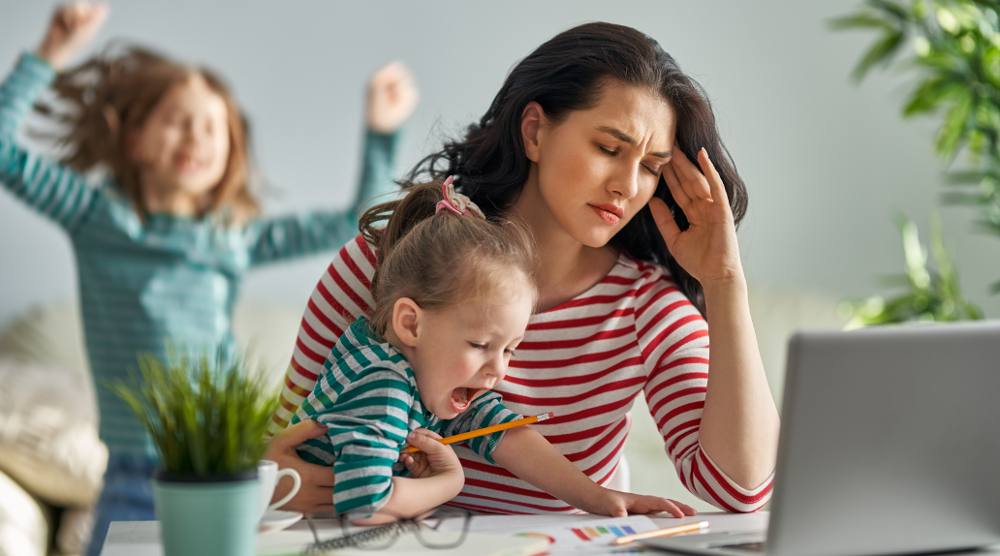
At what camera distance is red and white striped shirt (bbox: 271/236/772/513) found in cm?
127

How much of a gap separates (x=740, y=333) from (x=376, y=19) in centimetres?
209

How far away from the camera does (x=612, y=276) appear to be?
1.38 meters

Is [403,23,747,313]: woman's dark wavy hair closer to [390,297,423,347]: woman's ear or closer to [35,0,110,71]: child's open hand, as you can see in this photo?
[390,297,423,347]: woman's ear

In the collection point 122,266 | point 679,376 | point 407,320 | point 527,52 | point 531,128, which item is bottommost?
point 122,266

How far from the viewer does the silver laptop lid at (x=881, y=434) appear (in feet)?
2.42

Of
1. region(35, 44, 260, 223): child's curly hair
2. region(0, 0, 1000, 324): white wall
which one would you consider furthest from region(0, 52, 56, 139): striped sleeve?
region(0, 0, 1000, 324): white wall

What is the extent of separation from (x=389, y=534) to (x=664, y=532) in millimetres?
298

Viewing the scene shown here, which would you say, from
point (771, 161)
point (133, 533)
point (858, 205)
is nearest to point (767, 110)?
point (771, 161)

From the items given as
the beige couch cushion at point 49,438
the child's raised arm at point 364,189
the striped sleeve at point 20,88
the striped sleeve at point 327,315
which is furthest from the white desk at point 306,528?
the striped sleeve at point 20,88

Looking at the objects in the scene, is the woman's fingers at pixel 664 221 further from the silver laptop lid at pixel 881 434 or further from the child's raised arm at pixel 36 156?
the child's raised arm at pixel 36 156

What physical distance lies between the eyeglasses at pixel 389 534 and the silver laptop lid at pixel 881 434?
318 millimetres

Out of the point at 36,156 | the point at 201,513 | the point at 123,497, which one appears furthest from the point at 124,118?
the point at 201,513

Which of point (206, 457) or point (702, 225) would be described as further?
point (702, 225)

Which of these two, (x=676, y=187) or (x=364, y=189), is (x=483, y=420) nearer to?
(x=676, y=187)
